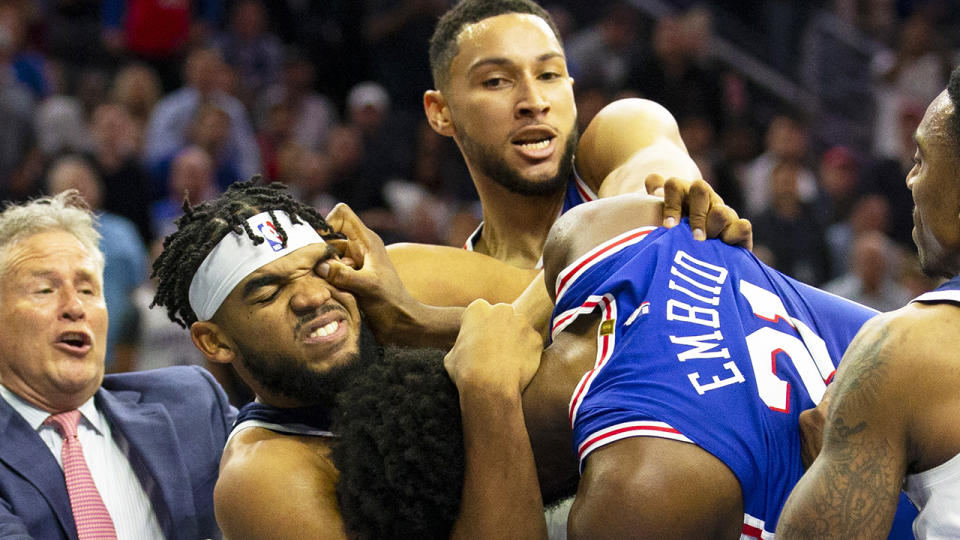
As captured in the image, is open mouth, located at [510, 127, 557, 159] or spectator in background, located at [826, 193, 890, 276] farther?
spectator in background, located at [826, 193, 890, 276]

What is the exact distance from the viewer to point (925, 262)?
6.75 feet

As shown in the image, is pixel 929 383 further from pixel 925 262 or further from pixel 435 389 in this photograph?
pixel 435 389

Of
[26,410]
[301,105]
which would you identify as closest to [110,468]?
[26,410]

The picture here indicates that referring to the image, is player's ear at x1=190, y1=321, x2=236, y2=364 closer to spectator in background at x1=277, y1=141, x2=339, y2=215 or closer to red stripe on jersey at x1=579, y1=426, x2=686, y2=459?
red stripe on jersey at x1=579, y1=426, x2=686, y2=459

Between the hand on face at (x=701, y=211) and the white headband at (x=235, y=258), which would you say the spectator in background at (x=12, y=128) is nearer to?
the white headband at (x=235, y=258)

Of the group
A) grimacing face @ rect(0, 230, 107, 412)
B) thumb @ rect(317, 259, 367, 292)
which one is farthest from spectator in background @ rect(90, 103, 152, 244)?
thumb @ rect(317, 259, 367, 292)

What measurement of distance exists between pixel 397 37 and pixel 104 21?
6.20 feet

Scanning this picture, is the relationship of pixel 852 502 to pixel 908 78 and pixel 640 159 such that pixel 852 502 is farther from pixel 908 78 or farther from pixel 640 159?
pixel 908 78

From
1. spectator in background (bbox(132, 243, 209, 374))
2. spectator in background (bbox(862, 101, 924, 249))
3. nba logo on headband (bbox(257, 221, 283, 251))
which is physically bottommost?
spectator in background (bbox(862, 101, 924, 249))

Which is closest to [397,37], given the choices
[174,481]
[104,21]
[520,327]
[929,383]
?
[104,21]

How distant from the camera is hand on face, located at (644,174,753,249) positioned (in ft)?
7.63

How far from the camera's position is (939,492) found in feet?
6.08

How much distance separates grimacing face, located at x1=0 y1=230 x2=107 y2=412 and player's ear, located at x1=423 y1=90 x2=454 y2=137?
3.50ft

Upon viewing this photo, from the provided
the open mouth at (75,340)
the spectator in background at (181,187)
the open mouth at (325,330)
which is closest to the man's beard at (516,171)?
the open mouth at (325,330)
